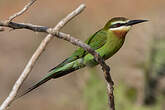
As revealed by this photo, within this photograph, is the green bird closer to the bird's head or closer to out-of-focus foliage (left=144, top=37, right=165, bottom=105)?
the bird's head

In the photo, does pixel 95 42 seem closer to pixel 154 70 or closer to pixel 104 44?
pixel 104 44

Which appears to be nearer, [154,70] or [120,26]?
[120,26]

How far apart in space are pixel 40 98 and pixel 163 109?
3.42 metres

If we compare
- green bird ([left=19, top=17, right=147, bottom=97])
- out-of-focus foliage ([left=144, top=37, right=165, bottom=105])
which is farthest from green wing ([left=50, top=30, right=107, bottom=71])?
out-of-focus foliage ([left=144, top=37, right=165, bottom=105])

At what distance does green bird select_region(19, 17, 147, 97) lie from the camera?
353 cm

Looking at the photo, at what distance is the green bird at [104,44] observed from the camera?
3.53 meters

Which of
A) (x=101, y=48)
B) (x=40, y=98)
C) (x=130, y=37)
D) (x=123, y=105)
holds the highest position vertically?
(x=101, y=48)

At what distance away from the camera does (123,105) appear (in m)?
5.15

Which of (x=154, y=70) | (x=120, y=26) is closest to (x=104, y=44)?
(x=120, y=26)

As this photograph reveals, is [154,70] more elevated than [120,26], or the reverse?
[120,26]

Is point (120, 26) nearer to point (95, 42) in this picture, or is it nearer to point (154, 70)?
point (95, 42)

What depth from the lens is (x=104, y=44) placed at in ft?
12.4

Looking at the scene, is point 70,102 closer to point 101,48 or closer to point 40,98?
point 101,48

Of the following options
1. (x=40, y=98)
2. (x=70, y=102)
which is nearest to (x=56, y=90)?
(x=40, y=98)
